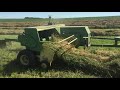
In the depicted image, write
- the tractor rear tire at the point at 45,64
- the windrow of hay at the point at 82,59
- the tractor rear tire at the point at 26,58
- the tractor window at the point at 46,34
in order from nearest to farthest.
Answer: the windrow of hay at the point at 82,59 < the tractor rear tire at the point at 45,64 < the tractor rear tire at the point at 26,58 < the tractor window at the point at 46,34

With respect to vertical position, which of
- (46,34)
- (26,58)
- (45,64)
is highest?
(46,34)

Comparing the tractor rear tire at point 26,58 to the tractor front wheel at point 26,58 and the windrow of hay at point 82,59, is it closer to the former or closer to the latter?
the tractor front wheel at point 26,58

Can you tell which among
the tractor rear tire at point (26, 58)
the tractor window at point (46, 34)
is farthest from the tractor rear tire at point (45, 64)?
the tractor window at point (46, 34)

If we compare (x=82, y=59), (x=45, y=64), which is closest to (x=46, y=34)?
(x=45, y=64)

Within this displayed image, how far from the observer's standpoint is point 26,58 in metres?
7.54

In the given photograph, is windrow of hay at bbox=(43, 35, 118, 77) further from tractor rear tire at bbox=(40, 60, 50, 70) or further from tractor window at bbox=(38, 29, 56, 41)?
tractor window at bbox=(38, 29, 56, 41)

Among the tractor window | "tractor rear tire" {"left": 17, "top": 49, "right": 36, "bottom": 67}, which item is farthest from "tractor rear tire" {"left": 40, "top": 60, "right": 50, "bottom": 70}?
the tractor window

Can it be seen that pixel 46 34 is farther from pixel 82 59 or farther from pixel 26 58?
pixel 82 59

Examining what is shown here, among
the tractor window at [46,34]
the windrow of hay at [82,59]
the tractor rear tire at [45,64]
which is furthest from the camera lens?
the tractor window at [46,34]

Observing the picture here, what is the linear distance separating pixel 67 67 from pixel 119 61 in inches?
62.2

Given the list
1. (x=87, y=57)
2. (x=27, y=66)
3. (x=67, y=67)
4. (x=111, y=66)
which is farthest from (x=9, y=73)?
(x=111, y=66)

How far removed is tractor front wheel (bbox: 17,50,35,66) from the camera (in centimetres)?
738

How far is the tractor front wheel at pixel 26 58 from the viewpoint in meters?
7.38
